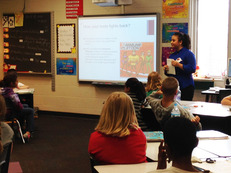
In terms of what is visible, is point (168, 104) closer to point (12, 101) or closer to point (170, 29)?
point (12, 101)

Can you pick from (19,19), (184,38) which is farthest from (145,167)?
(19,19)

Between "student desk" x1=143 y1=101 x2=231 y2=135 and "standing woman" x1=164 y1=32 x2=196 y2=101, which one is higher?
"standing woman" x1=164 y1=32 x2=196 y2=101

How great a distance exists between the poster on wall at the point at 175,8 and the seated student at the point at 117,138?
4.19 m

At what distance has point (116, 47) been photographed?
6.64 m

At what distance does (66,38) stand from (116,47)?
115cm

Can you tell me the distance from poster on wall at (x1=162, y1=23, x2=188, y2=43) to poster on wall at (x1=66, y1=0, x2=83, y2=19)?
177 cm

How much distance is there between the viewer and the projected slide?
6.38m

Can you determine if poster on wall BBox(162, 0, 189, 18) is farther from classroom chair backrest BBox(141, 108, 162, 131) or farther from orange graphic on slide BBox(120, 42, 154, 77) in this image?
classroom chair backrest BBox(141, 108, 162, 131)

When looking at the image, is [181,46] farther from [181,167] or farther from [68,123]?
[181,167]

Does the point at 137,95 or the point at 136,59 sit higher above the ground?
the point at 136,59

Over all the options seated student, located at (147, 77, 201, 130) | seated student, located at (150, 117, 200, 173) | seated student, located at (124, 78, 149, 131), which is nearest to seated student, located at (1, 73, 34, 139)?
seated student, located at (124, 78, 149, 131)

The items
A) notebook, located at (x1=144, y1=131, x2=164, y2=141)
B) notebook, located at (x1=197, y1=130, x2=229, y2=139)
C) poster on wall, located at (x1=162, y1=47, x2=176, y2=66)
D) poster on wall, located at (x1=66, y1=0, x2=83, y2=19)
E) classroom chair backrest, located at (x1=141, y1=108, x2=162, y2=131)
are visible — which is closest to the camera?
notebook, located at (x1=144, y1=131, x2=164, y2=141)

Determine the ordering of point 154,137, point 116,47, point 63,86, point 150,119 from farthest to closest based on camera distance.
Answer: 1. point 63,86
2. point 116,47
3. point 150,119
4. point 154,137

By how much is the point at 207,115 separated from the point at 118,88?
3272mm
